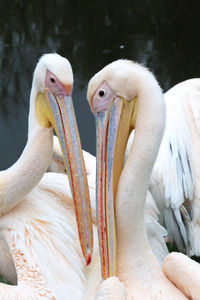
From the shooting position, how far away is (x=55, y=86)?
2855 millimetres

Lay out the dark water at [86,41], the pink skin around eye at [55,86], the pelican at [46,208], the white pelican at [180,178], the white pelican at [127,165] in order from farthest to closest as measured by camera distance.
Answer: the dark water at [86,41], the white pelican at [180,178], the pink skin around eye at [55,86], the pelican at [46,208], the white pelican at [127,165]

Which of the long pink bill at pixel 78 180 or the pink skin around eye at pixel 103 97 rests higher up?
the pink skin around eye at pixel 103 97

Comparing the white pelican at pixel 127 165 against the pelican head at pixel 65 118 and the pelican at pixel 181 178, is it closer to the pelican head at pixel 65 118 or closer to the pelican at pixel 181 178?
the pelican head at pixel 65 118

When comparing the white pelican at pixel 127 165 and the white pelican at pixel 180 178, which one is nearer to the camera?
the white pelican at pixel 127 165

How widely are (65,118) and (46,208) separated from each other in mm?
609

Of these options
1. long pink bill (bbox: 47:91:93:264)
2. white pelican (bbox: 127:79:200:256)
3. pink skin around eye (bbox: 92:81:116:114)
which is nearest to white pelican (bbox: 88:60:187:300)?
pink skin around eye (bbox: 92:81:116:114)

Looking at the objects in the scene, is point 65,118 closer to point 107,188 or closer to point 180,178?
point 107,188

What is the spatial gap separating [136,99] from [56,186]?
925 millimetres

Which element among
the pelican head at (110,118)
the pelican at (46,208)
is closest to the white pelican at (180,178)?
the pelican at (46,208)

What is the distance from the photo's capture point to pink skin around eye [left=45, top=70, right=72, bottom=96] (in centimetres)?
282

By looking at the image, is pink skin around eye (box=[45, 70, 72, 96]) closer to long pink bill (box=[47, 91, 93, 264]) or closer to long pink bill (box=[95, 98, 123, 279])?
long pink bill (box=[47, 91, 93, 264])

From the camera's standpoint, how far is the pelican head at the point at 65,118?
2711mm

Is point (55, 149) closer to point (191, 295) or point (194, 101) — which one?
point (194, 101)

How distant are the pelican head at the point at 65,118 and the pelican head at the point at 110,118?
18 centimetres
